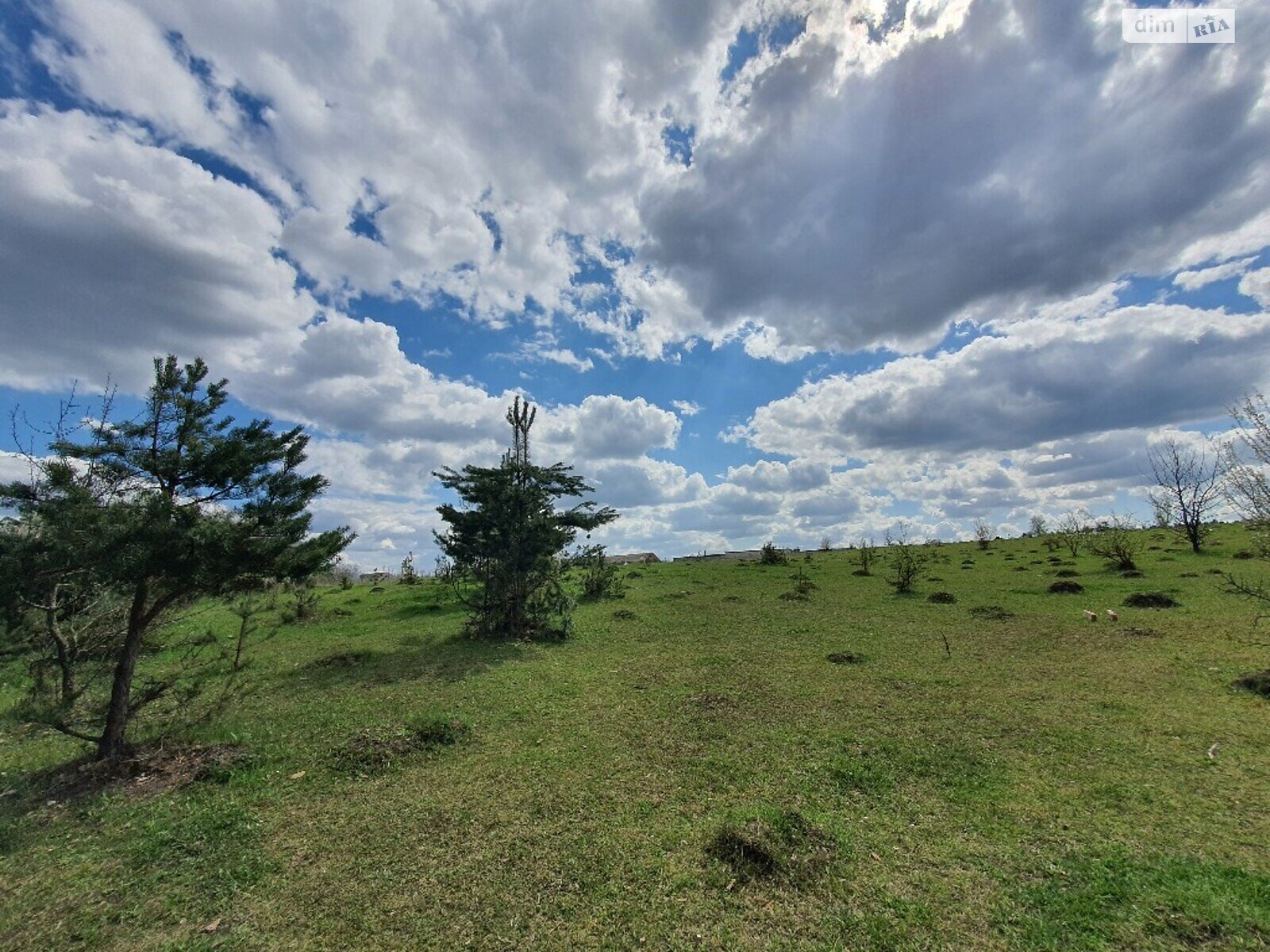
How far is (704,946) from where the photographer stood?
4.15 metres

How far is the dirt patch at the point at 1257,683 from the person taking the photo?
9203 mm

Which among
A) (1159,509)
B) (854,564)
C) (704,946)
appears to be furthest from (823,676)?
(1159,509)

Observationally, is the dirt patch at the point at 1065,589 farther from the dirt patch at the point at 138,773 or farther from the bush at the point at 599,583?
the dirt patch at the point at 138,773

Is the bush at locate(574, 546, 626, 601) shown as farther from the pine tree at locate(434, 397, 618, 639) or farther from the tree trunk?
the tree trunk

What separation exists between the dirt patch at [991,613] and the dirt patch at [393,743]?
15805 mm

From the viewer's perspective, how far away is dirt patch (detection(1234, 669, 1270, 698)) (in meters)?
9.20

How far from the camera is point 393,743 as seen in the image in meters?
8.01

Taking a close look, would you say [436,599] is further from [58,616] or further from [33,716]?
[33,716]

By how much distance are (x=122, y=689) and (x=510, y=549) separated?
1045cm

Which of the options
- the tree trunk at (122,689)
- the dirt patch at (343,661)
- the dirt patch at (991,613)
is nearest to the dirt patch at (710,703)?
the tree trunk at (122,689)

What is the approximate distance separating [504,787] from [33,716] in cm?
527

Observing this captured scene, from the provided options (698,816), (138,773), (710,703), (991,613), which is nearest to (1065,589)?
(991,613)

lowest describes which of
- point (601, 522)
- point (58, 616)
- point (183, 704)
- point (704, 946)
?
point (704, 946)

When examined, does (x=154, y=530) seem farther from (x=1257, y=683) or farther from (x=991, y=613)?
(x=991, y=613)
